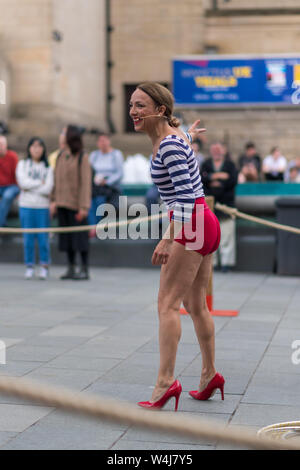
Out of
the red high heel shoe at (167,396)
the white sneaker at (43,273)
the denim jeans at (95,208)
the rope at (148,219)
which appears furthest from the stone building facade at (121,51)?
the red high heel shoe at (167,396)

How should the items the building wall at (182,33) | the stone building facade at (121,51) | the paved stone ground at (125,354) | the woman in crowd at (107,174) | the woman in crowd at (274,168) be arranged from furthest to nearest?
the building wall at (182,33) < the stone building facade at (121,51) < the woman in crowd at (274,168) < the woman in crowd at (107,174) < the paved stone ground at (125,354)

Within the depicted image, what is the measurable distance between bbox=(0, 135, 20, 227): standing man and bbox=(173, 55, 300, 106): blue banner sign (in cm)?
1336

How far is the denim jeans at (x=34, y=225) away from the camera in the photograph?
1087 centimetres

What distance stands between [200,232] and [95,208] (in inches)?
304

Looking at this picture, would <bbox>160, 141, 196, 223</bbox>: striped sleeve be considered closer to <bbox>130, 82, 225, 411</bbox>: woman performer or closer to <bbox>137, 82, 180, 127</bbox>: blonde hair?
<bbox>130, 82, 225, 411</bbox>: woman performer

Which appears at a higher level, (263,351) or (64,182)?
(64,182)

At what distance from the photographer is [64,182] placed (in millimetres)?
10477

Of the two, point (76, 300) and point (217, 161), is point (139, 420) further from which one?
point (217, 161)

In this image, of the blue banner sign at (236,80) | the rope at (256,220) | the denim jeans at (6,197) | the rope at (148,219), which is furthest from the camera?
the blue banner sign at (236,80)

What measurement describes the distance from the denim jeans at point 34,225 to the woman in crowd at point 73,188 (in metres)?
0.28

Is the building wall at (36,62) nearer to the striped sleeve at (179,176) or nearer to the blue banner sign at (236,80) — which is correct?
the blue banner sign at (236,80)

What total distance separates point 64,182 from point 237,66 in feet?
49.5

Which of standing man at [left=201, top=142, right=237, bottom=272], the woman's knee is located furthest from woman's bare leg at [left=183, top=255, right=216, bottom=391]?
standing man at [left=201, top=142, right=237, bottom=272]
